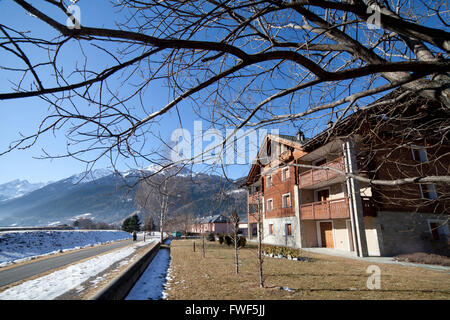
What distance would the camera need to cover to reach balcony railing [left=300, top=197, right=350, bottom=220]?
15.1m

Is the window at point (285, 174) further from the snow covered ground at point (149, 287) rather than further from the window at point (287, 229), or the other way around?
the snow covered ground at point (149, 287)

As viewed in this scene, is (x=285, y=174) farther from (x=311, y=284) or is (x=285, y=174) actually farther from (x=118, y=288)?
(x=118, y=288)

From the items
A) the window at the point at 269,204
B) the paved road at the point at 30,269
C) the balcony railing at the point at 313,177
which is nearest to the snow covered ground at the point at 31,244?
the paved road at the point at 30,269

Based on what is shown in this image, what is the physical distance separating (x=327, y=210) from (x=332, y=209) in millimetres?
435

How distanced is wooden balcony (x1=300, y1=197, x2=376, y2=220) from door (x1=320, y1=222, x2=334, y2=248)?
6.55 ft

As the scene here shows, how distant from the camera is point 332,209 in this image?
16.0m

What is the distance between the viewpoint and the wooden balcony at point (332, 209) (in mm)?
14320

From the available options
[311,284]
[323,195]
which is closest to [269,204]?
[323,195]

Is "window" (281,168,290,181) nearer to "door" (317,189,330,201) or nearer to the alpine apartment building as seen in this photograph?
the alpine apartment building

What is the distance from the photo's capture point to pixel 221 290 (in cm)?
638

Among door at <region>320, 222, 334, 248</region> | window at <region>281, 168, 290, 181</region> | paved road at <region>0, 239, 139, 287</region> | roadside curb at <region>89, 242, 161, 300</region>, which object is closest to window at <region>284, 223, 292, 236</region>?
door at <region>320, 222, 334, 248</region>

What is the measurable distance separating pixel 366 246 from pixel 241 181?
14.4 meters
